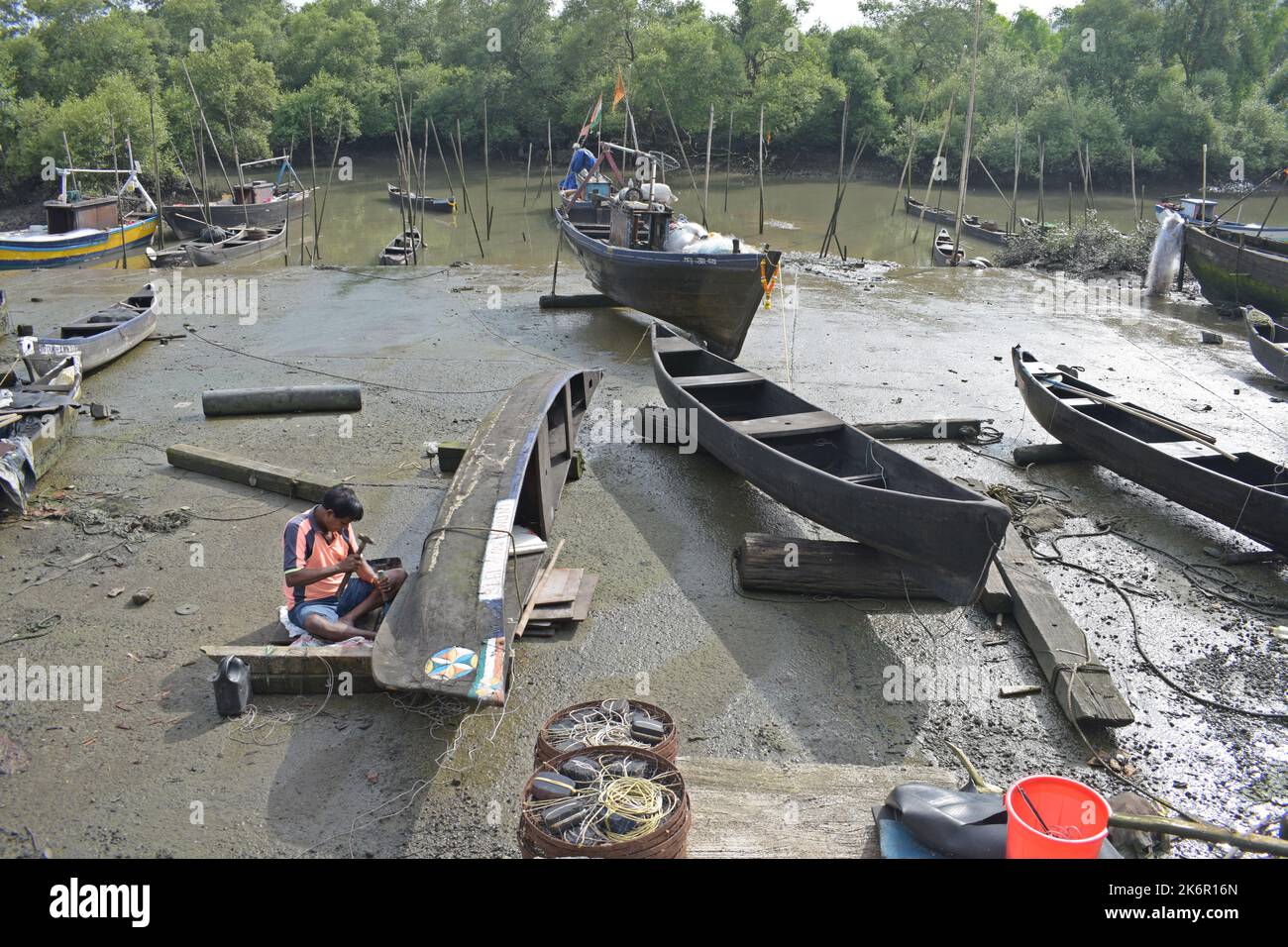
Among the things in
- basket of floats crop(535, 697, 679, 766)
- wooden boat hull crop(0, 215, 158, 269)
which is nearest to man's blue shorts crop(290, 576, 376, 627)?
basket of floats crop(535, 697, 679, 766)

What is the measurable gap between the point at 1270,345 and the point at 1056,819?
10802 mm

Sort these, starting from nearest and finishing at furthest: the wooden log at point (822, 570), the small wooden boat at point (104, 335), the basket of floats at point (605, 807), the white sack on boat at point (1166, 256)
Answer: the basket of floats at point (605, 807) < the wooden log at point (822, 570) < the small wooden boat at point (104, 335) < the white sack on boat at point (1166, 256)

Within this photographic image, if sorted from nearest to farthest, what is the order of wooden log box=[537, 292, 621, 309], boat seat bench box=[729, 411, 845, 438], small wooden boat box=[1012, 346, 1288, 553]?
1. small wooden boat box=[1012, 346, 1288, 553]
2. boat seat bench box=[729, 411, 845, 438]
3. wooden log box=[537, 292, 621, 309]

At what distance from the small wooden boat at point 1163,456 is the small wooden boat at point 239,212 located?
808 inches

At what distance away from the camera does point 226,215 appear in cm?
2506

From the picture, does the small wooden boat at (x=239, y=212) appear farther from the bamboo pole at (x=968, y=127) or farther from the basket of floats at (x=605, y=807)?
the basket of floats at (x=605, y=807)

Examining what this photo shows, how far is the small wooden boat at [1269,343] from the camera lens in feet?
36.1

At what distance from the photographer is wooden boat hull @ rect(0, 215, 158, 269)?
66.8 feet

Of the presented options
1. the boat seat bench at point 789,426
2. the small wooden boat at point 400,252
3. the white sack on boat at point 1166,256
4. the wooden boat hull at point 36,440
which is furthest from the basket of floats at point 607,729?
the small wooden boat at point 400,252

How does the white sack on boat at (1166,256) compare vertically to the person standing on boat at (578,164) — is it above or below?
below

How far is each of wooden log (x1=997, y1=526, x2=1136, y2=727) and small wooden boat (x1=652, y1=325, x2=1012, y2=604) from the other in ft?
1.70

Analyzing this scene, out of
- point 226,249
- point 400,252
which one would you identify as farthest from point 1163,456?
point 226,249

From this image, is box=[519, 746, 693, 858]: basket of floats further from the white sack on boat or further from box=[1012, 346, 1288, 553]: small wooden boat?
the white sack on boat
